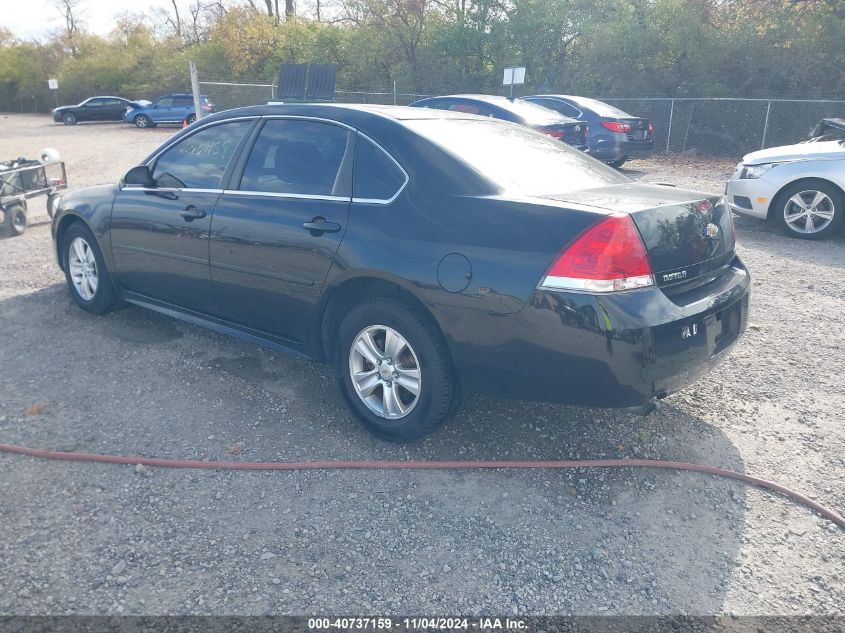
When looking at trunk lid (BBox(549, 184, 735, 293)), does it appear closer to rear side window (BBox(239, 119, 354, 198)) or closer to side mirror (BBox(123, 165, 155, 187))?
rear side window (BBox(239, 119, 354, 198))

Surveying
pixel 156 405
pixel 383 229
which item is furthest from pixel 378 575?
pixel 156 405

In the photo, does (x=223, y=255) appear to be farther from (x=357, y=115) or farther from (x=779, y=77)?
(x=779, y=77)

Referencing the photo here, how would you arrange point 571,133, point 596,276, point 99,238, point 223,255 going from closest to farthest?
point 596,276, point 223,255, point 99,238, point 571,133

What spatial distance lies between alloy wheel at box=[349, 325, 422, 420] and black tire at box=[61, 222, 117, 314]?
2.69 meters

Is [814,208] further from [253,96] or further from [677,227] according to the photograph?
[253,96]

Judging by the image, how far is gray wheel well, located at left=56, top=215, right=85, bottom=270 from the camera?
575 cm

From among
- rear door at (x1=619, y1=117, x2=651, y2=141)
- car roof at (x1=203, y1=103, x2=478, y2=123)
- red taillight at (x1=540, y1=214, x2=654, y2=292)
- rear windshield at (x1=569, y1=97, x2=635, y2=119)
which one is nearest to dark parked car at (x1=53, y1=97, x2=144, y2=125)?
rear windshield at (x1=569, y1=97, x2=635, y2=119)

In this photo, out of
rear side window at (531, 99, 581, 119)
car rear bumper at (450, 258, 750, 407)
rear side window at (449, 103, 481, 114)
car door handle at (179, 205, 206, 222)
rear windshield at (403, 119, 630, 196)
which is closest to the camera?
car rear bumper at (450, 258, 750, 407)

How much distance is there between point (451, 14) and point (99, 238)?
23.7m

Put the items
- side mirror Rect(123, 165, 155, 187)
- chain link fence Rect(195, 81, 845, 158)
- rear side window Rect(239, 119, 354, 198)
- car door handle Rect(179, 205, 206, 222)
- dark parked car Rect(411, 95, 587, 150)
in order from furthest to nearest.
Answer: chain link fence Rect(195, 81, 845, 158) < dark parked car Rect(411, 95, 587, 150) < side mirror Rect(123, 165, 155, 187) < car door handle Rect(179, 205, 206, 222) < rear side window Rect(239, 119, 354, 198)

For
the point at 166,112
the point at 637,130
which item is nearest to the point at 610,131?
the point at 637,130

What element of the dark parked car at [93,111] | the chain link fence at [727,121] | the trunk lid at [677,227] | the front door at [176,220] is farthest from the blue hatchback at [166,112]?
the trunk lid at [677,227]

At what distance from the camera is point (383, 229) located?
362 cm

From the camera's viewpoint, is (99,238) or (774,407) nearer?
(774,407)
